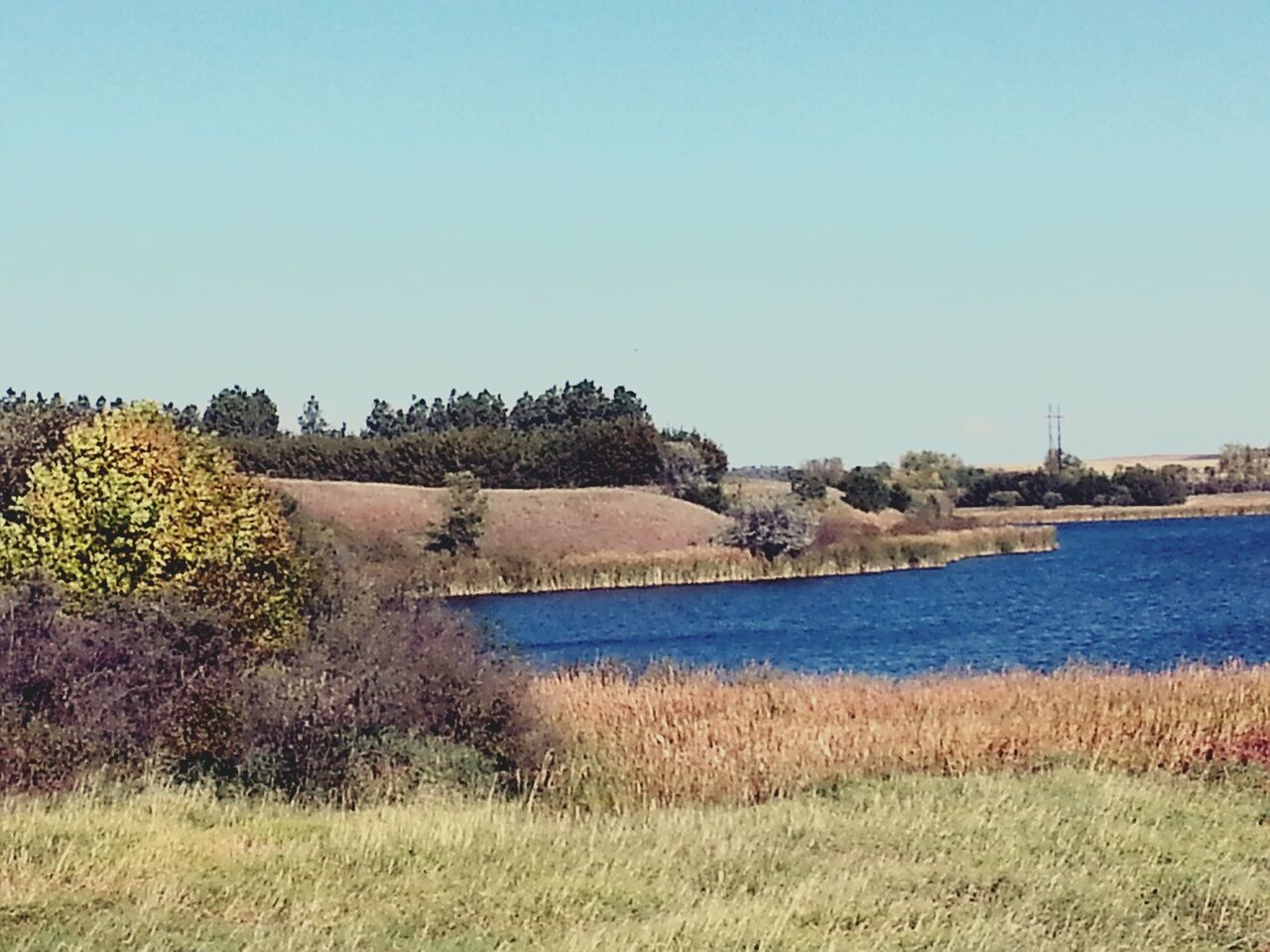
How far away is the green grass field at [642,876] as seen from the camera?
9.26m

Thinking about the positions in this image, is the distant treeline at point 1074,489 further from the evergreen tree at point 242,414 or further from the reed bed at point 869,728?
the reed bed at point 869,728

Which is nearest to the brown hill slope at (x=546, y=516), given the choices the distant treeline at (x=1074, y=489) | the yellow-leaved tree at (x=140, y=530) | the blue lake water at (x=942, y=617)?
the blue lake water at (x=942, y=617)

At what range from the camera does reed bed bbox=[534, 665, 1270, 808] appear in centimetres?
1727

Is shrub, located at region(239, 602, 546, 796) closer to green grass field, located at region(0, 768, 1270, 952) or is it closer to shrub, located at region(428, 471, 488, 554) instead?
green grass field, located at region(0, 768, 1270, 952)

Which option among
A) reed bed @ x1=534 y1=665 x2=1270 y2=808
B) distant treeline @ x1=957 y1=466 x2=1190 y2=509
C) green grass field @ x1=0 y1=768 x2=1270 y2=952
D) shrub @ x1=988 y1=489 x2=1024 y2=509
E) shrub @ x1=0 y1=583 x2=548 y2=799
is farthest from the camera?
distant treeline @ x1=957 y1=466 x2=1190 y2=509

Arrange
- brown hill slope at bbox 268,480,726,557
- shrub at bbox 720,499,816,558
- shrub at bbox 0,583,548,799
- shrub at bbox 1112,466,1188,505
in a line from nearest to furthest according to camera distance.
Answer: shrub at bbox 0,583,548,799 < shrub at bbox 720,499,816,558 < brown hill slope at bbox 268,480,726,557 < shrub at bbox 1112,466,1188,505

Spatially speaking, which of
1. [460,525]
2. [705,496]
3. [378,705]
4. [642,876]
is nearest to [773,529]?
[460,525]

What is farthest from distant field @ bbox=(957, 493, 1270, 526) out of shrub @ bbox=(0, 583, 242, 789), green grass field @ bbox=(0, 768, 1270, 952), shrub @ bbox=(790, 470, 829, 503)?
green grass field @ bbox=(0, 768, 1270, 952)

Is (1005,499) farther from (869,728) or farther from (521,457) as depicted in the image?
(869,728)

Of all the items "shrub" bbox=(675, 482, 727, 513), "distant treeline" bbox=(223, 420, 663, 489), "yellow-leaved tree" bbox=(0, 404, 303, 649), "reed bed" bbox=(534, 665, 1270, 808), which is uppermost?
"distant treeline" bbox=(223, 420, 663, 489)

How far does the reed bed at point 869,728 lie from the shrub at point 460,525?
→ 2347 inches

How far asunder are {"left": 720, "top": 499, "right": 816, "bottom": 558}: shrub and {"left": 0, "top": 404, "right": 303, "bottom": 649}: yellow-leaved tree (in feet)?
188

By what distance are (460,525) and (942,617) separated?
39561mm

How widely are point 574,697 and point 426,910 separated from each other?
502 inches
